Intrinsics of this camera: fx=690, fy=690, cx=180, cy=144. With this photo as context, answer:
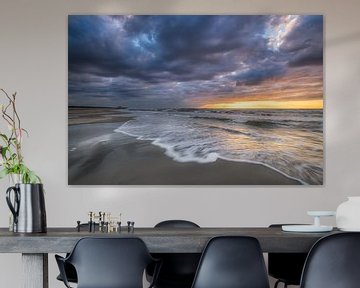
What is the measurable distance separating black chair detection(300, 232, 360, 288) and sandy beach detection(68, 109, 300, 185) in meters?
2.36

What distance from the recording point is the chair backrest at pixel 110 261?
11.0 feet

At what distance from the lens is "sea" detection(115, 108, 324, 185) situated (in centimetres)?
565

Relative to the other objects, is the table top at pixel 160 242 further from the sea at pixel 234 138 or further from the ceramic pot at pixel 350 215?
the sea at pixel 234 138

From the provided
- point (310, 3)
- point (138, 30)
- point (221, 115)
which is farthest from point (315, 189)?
point (138, 30)

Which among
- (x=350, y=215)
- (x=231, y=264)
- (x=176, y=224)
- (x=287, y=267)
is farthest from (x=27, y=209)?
(x=287, y=267)

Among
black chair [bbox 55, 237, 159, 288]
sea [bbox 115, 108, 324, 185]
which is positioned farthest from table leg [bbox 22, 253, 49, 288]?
sea [bbox 115, 108, 324, 185]

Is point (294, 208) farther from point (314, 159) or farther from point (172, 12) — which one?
point (172, 12)

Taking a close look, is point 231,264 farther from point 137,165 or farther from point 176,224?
point 137,165

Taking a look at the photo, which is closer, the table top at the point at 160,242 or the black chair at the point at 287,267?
the table top at the point at 160,242

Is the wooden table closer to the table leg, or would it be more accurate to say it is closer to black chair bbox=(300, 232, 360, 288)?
Answer: the table leg

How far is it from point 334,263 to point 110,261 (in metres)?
1.08

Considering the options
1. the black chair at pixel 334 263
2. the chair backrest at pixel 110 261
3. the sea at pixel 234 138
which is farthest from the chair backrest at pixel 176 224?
the black chair at pixel 334 263

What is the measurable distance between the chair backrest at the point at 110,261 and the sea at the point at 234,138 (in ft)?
7.59

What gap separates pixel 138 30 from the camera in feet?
18.6
